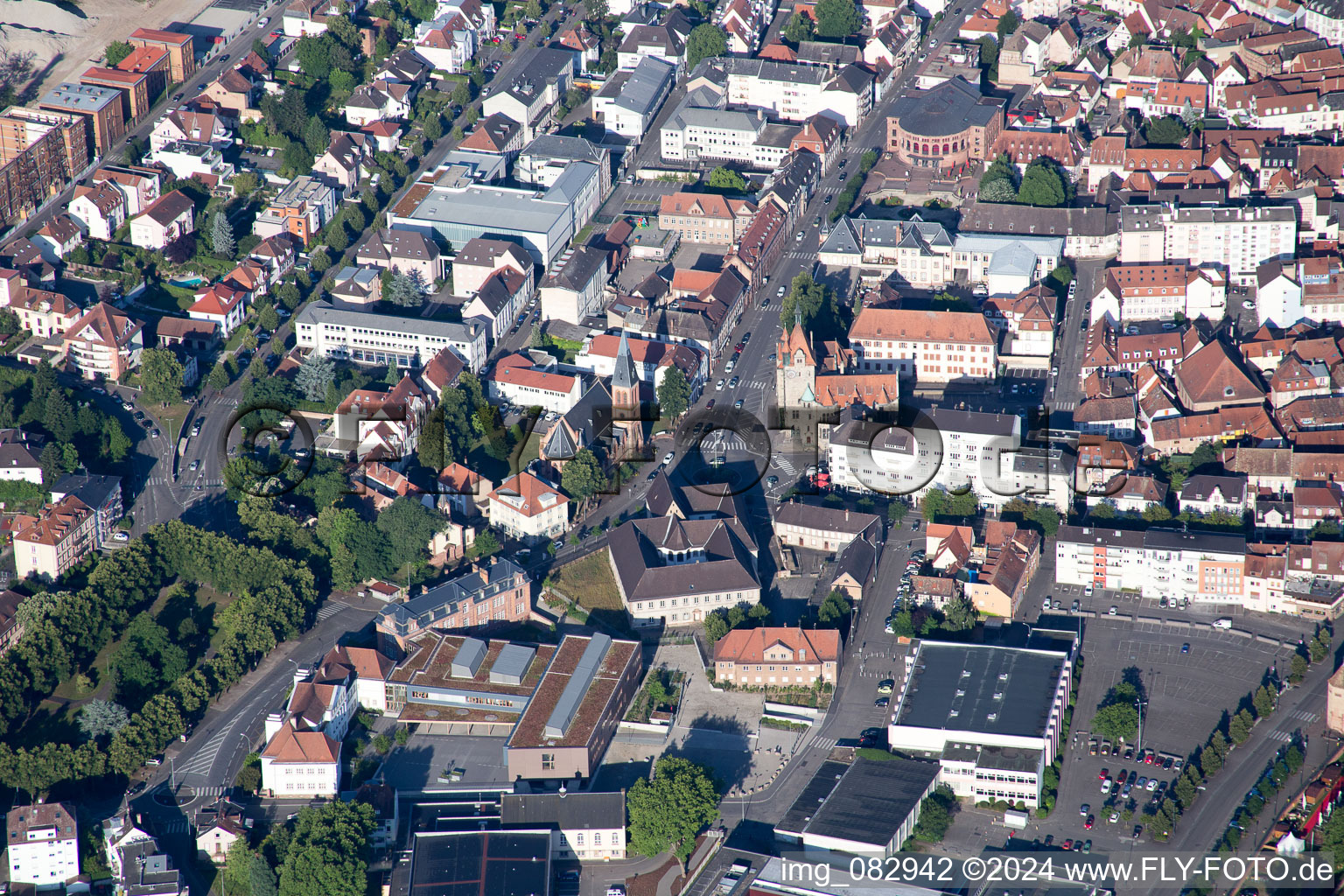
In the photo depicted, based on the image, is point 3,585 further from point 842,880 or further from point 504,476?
point 842,880

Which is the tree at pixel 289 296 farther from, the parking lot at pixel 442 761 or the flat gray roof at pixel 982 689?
the flat gray roof at pixel 982 689

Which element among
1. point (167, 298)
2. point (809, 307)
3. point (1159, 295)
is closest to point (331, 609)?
point (167, 298)

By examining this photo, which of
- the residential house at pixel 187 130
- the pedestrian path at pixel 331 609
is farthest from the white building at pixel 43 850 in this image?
the residential house at pixel 187 130

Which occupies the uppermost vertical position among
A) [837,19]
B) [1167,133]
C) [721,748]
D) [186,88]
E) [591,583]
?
[1167,133]

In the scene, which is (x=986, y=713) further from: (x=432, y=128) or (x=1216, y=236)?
(x=432, y=128)

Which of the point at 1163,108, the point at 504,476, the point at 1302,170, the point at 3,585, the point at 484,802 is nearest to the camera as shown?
the point at 484,802

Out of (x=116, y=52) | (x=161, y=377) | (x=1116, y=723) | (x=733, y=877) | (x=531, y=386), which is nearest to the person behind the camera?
(x=733, y=877)

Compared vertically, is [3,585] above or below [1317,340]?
below

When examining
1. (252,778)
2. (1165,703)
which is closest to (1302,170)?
(1165,703)
